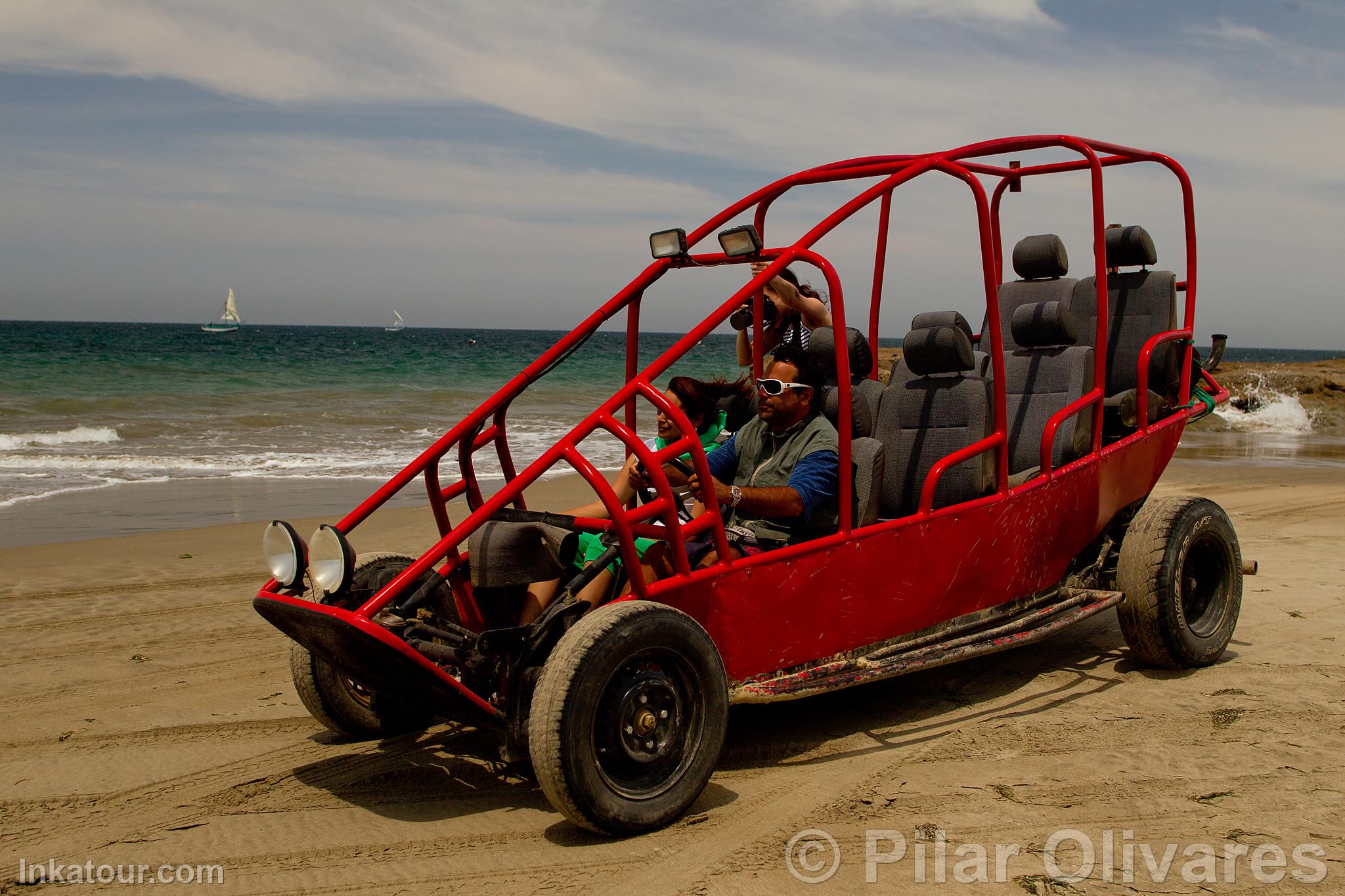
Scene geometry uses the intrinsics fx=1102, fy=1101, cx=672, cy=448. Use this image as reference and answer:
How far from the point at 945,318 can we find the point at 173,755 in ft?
13.0

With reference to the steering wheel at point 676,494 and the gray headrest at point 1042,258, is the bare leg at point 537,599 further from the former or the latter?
the gray headrest at point 1042,258

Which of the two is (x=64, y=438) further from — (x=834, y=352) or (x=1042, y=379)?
(x=1042, y=379)

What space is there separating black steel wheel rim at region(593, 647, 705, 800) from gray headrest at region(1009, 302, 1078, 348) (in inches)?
119

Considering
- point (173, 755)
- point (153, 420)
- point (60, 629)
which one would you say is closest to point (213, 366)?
point (153, 420)

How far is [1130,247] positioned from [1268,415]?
1593 centimetres

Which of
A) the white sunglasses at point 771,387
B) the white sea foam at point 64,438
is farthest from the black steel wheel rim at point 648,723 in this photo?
the white sea foam at point 64,438

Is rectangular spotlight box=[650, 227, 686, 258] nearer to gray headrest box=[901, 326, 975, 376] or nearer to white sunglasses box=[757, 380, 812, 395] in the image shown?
white sunglasses box=[757, 380, 812, 395]

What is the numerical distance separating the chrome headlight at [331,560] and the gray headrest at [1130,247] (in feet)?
15.8

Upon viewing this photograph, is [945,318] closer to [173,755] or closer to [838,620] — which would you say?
[838,620]

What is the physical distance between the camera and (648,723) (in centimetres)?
343

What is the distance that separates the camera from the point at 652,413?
24.1 metres

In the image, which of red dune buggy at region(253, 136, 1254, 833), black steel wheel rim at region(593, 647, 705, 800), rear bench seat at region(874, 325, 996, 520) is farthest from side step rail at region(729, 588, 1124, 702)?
rear bench seat at region(874, 325, 996, 520)

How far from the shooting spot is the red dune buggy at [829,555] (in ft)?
11.2

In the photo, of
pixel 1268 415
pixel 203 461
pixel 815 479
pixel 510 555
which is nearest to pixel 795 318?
pixel 815 479
